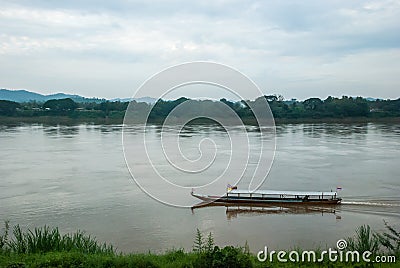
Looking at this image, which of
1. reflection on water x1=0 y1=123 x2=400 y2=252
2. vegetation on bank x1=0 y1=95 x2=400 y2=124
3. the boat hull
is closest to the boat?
the boat hull

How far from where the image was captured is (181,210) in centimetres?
788

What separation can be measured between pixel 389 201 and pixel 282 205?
221 cm

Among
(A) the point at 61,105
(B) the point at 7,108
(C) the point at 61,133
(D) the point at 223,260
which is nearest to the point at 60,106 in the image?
(A) the point at 61,105

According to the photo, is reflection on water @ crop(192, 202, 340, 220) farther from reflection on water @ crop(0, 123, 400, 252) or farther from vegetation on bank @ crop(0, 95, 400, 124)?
vegetation on bank @ crop(0, 95, 400, 124)

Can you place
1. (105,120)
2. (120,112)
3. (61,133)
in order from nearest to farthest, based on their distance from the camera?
(61,133), (105,120), (120,112)

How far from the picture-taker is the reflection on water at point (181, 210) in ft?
21.5

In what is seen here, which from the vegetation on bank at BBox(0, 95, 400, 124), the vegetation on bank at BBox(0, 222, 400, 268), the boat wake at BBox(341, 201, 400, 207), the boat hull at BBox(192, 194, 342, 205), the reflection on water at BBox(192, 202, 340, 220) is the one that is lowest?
the reflection on water at BBox(192, 202, 340, 220)

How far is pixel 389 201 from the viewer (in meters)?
8.22

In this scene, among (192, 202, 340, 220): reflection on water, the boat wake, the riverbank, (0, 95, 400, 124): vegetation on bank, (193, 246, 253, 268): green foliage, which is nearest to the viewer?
(193, 246, 253, 268): green foliage

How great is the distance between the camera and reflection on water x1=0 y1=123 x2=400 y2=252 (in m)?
6.54

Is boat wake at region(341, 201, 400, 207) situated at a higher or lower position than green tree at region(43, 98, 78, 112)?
lower

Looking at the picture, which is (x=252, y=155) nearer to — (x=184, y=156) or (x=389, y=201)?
(x=184, y=156)

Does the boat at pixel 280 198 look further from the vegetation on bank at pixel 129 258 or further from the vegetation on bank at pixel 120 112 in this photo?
the vegetation on bank at pixel 120 112

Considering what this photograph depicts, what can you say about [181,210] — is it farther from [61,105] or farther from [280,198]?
[61,105]
